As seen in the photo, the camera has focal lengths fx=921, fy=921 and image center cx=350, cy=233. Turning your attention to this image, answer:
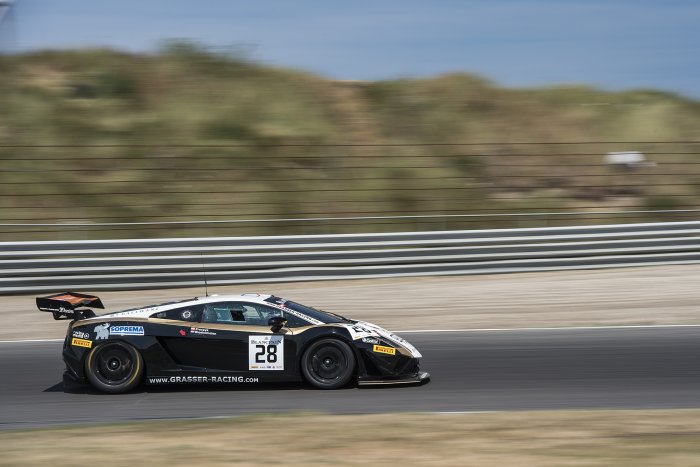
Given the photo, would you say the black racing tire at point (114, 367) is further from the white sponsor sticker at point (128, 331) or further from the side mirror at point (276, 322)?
the side mirror at point (276, 322)

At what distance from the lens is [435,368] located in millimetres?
10445

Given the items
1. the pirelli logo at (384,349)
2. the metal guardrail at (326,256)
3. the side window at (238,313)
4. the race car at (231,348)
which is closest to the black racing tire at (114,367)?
the race car at (231,348)

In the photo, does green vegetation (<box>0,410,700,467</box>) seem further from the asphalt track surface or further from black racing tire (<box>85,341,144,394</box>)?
black racing tire (<box>85,341,144,394</box>)

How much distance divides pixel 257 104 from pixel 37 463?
65.3 ft

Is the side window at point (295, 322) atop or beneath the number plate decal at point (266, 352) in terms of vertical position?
atop

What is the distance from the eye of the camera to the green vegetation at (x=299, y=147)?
20.3 m

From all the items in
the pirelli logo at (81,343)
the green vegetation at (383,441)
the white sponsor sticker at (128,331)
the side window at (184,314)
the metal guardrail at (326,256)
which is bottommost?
the green vegetation at (383,441)

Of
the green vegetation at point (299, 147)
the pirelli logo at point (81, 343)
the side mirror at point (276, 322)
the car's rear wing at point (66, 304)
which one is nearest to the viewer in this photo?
the side mirror at point (276, 322)

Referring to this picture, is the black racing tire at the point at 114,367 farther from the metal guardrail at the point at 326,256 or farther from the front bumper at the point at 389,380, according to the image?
→ the metal guardrail at the point at 326,256

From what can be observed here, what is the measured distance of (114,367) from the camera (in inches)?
372

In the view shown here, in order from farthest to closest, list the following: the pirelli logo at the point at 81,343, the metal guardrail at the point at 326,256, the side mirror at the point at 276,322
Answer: the metal guardrail at the point at 326,256
the pirelli logo at the point at 81,343
the side mirror at the point at 276,322

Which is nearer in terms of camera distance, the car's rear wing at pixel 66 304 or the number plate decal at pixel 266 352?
the number plate decal at pixel 266 352

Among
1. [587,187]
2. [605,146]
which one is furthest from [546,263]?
[605,146]

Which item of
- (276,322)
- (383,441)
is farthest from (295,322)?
(383,441)
